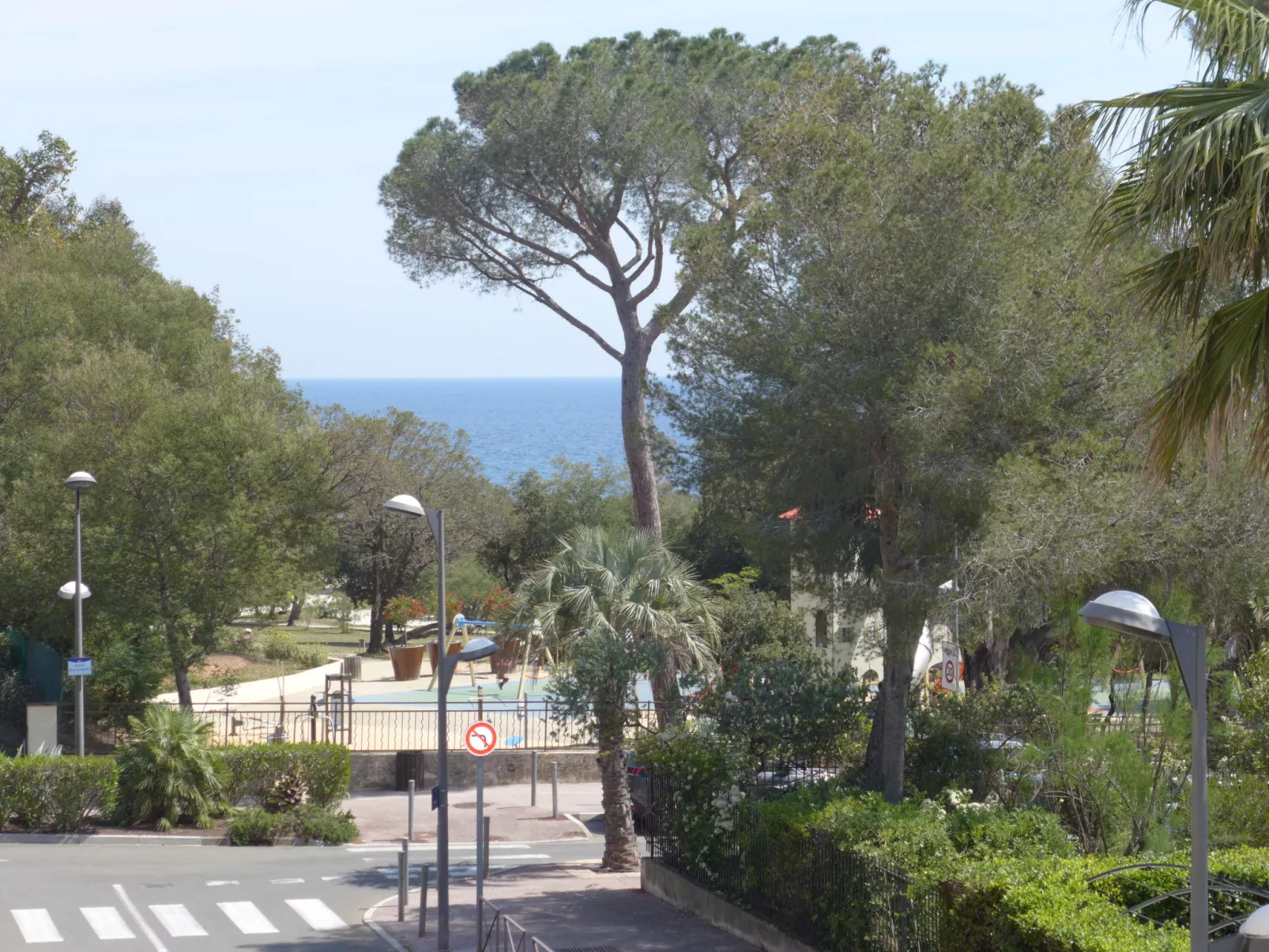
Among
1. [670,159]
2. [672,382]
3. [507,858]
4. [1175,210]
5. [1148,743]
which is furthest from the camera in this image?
[670,159]

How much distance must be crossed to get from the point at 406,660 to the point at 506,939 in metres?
23.7

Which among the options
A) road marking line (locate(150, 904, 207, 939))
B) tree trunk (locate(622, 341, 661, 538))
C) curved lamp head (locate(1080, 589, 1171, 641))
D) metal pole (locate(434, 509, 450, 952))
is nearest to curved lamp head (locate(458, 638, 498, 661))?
metal pole (locate(434, 509, 450, 952))

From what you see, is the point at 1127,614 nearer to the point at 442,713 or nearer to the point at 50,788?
the point at 442,713

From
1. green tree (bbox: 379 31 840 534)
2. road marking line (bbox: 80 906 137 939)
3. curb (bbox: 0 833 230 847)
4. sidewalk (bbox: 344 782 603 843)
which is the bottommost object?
sidewalk (bbox: 344 782 603 843)

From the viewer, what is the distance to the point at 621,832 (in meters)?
19.5

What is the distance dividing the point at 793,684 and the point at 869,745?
1.20 metres

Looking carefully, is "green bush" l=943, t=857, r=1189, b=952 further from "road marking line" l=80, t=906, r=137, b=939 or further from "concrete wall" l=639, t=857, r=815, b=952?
"road marking line" l=80, t=906, r=137, b=939

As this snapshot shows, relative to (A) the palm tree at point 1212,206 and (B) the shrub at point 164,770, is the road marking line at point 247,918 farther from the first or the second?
(A) the palm tree at point 1212,206

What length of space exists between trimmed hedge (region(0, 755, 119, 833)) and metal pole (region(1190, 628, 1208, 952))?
1895cm

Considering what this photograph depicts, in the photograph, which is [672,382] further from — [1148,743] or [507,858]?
[507,858]

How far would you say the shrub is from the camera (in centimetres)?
2169

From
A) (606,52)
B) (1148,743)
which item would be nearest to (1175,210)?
(1148,743)

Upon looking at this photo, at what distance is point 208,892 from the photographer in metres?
17.8

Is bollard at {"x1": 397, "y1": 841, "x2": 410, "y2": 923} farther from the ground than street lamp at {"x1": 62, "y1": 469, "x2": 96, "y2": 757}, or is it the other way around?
street lamp at {"x1": 62, "y1": 469, "x2": 96, "y2": 757}
